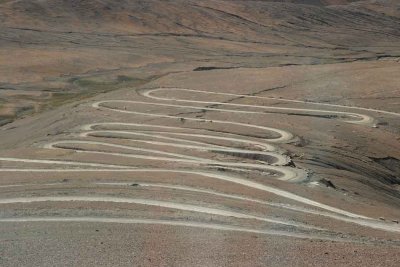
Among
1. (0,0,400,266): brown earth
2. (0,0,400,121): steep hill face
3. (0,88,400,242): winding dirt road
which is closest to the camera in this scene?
(0,0,400,266): brown earth

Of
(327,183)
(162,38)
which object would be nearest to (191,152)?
(327,183)

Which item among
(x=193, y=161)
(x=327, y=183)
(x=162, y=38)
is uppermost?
(x=193, y=161)

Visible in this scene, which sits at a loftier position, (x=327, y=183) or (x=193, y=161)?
(x=193, y=161)

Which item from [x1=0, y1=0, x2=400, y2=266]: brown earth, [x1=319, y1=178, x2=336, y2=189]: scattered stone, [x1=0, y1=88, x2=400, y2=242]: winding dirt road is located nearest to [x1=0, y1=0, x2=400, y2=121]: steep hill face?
[x1=0, y1=0, x2=400, y2=266]: brown earth

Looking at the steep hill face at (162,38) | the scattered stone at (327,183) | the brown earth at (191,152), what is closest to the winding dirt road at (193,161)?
the brown earth at (191,152)

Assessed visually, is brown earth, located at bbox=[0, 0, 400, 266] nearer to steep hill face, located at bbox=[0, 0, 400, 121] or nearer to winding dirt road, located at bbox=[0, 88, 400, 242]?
winding dirt road, located at bbox=[0, 88, 400, 242]

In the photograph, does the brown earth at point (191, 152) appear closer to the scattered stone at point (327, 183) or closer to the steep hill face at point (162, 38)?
the scattered stone at point (327, 183)

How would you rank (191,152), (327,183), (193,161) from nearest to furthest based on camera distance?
(327,183) < (193,161) < (191,152)

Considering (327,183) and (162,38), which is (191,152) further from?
(162,38)

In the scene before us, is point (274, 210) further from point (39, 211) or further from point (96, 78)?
point (96, 78)

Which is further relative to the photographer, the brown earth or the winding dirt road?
the winding dirt road

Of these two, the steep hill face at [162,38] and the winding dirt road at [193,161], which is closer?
the winding dirt road at [193,161]
